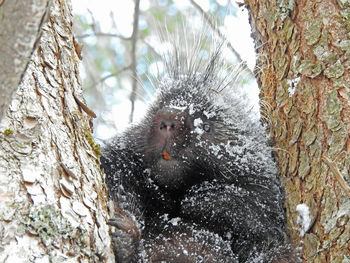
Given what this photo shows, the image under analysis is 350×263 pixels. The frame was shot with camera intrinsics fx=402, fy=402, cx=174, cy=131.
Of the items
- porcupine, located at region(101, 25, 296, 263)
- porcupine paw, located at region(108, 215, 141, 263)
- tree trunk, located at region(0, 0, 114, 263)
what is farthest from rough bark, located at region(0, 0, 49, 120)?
porcupine, located at region(101, 25, 296, 263)

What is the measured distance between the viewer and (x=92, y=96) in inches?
184

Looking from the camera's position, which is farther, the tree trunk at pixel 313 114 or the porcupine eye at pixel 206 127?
the porcupine eye at pixel 206 127

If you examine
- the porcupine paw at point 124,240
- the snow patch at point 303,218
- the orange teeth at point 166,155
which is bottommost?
the snow patch at point 303,218

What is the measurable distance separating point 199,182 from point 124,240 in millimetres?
662

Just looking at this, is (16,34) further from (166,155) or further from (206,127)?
(206,127)

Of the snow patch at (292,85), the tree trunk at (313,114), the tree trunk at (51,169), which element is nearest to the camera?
the tree trunk at (51,169)

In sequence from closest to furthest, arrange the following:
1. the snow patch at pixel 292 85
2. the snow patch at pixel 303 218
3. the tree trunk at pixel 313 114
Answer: the tree trunk at pixel 313 114 < the snow patch at pixel 303 218 < the snow patch at pixel 292 85

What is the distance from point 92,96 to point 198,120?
2.73 meters

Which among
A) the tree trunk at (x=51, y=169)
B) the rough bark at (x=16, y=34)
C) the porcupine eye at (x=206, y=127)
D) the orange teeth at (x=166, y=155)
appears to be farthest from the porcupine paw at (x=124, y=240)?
the rough bark at (x=16, y=34)

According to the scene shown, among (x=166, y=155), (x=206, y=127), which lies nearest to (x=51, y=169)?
(x=166, y=155)

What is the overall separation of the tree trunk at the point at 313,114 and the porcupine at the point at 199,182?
0.55ft

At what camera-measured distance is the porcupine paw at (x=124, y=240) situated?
1.70 m

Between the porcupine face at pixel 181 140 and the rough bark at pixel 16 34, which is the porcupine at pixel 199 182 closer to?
the porcupine face at pixel 181 140

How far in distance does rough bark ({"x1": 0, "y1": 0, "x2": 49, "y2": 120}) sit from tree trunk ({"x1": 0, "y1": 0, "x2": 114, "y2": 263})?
12 millimetres
